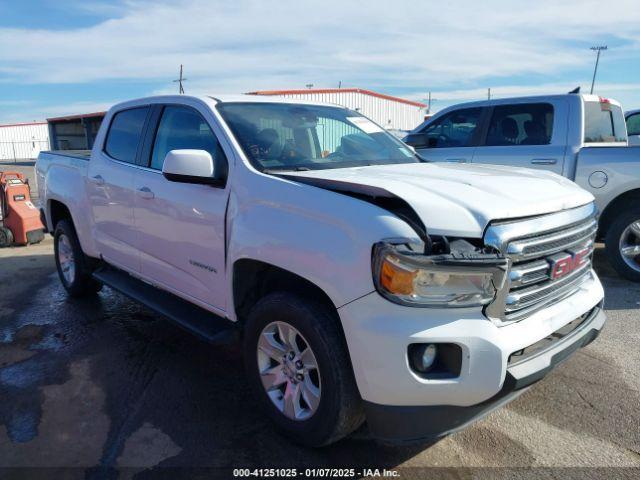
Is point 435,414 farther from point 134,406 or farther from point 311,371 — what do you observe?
point 134,406

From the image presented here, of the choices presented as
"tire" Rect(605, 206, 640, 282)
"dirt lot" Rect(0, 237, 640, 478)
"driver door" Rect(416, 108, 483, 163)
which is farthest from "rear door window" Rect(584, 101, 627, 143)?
"dirt lot" Rect(0, 237, 640, 478)

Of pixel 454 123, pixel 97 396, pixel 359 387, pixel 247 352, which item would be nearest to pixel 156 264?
pixel 97 396

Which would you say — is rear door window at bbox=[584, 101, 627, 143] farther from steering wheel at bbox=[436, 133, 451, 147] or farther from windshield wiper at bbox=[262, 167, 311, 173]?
windshield wiper at bbox=[262, 167, 311, 173]

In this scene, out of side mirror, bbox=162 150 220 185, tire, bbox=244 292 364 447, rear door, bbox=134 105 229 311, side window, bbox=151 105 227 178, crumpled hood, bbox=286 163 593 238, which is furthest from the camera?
side window, bbox=151 105 227 178

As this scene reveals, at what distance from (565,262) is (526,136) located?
13.3 ft

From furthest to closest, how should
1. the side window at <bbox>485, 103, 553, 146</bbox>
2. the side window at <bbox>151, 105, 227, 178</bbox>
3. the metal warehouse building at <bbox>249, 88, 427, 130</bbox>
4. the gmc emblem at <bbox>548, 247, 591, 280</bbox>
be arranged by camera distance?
the metal warehouse building at <bbox>249, 88, 427, 130</bbox> → the side window at <bbox>485, 103, 553, 146</bbox> → the side window at <bbox>151, 105, 227, 178</bbox> → the gmc emblem at <bbox>548, 247, 591, 280</bbox>

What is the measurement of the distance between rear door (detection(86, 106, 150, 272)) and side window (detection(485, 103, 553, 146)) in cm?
429

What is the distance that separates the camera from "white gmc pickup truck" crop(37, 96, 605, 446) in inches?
90.0

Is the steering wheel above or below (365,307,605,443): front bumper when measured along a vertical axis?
above

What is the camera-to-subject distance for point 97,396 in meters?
3.50

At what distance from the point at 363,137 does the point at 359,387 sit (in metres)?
2.24

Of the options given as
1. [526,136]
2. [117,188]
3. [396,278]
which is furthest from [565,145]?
[117,188]

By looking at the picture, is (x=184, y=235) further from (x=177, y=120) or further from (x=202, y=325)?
(x=177, y=120)

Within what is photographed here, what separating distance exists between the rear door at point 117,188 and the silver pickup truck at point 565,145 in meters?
2.82
